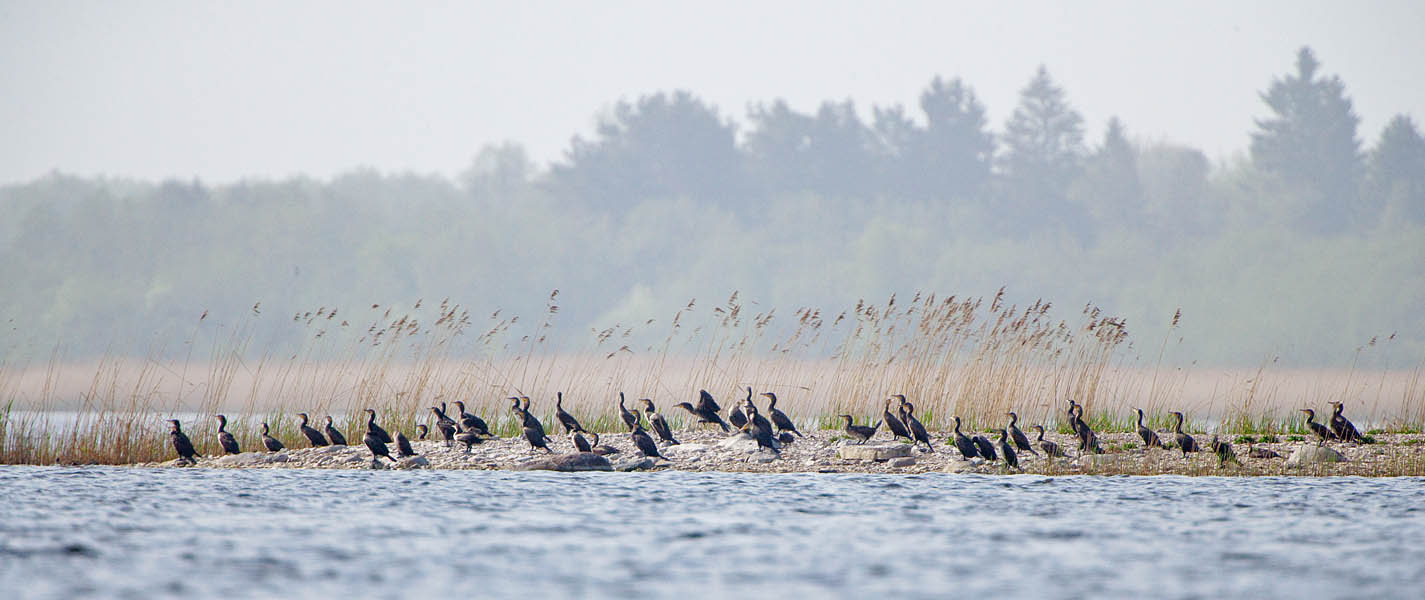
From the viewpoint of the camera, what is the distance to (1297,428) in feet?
58.5

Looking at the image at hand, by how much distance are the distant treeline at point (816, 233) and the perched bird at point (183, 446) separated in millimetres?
37139

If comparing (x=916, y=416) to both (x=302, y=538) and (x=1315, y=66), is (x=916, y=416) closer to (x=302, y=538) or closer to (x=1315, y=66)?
(x=302, y=538)

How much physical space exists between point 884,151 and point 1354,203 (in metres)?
21.3

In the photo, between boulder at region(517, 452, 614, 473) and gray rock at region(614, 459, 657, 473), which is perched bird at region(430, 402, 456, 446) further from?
gray rock at region(614, 459, 657, 473)

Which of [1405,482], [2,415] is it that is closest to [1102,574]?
[1405,482]

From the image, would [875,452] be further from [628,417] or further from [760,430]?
[628,417]

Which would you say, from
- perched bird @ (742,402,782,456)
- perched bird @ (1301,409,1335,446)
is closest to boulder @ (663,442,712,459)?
perched bird @ (742,402,782,456)

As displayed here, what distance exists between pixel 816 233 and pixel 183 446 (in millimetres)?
47413

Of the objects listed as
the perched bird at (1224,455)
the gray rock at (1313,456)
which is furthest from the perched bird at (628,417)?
the gray rock at (1313,456)

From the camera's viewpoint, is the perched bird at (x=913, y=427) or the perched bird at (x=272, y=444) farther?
the perched bird at (x=272, y=444)

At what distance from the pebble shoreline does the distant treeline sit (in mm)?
37131

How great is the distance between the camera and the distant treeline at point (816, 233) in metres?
Result: 54.1

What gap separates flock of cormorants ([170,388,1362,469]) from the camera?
15.8m

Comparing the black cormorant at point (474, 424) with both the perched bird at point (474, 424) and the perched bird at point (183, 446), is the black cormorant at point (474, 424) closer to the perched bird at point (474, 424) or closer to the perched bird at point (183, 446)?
the perched bird at point (474, 424)
